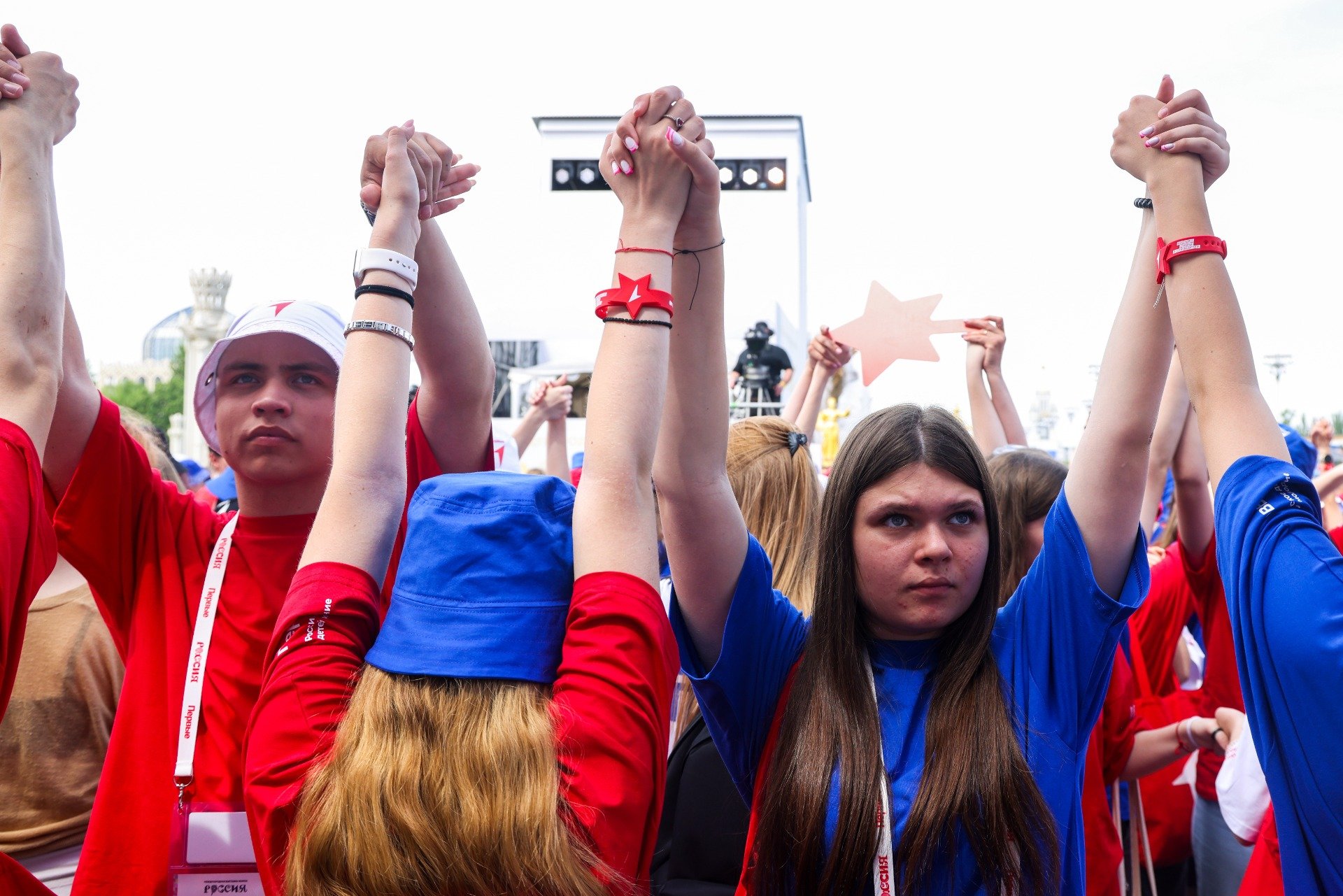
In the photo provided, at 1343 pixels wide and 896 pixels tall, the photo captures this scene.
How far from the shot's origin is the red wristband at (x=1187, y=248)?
4.59 ft

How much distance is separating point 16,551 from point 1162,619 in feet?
9.95

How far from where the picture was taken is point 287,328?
75.5 inches

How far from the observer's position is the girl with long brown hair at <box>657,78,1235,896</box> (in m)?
1.49

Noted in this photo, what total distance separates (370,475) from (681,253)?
1.86 ft

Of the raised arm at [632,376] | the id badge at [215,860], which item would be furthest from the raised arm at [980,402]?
the id badge at [215,860]

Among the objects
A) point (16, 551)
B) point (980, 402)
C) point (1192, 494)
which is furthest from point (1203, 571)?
point (16, 551)

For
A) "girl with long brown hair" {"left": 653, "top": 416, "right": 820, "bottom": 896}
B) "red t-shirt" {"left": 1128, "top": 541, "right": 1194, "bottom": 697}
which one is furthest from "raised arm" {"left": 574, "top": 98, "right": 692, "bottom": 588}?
"red t-shirt" {"left": 1128, "top": 541, "right": 1194, "bottom": 697}

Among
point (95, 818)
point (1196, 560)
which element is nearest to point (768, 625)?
Answer: point (95, 818)

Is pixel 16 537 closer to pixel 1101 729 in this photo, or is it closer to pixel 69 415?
pixel 69 415

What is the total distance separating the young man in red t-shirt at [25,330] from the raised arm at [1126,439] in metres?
1.49

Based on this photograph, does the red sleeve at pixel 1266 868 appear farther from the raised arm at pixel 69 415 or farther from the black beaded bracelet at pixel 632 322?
the raised arm at pixel 69 415

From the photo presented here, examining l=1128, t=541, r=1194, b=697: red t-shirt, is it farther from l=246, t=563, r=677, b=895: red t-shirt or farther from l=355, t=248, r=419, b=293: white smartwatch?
l=355, t=248, r=419, b=293: white smartwatch

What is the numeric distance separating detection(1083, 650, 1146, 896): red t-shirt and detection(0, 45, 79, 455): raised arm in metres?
2.02

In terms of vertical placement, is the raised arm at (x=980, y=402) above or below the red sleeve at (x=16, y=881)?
above
